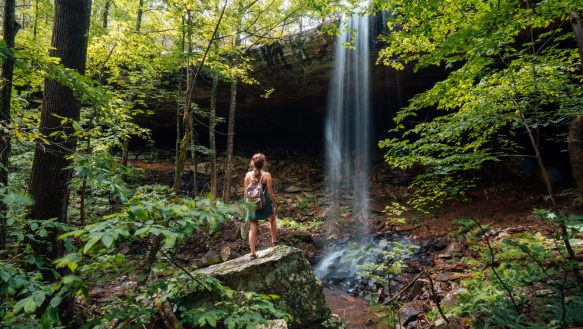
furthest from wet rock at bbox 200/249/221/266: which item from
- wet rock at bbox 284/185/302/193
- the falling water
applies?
wet rock at bbox 284/185/302/193

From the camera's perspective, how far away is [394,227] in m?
8.69

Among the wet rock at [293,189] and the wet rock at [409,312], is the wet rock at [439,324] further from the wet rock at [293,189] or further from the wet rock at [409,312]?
the wet rock at [293,189]

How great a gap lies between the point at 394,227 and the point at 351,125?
7060mm

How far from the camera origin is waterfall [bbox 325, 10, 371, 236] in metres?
10.3

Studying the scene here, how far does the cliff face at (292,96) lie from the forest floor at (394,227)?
2.81 m

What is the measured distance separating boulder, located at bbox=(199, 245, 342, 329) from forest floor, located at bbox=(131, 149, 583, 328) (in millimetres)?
1047

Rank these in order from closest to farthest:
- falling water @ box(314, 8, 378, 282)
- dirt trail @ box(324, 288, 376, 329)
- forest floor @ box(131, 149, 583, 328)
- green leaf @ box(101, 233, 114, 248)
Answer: green leaf @ box(101, 233, 114, 248) → dirt trail @ box(324, 288, 376, 329) → forest floor @ box(131, 149, 583, 328) → falling water @ box(314, 8, 378, 282)

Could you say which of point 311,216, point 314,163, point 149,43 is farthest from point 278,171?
point 149,43

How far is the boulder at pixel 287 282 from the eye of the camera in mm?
3549

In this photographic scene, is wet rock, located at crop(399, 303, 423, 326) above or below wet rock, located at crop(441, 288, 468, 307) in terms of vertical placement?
below

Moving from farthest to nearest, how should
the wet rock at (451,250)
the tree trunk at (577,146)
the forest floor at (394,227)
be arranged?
the wet rock at (451,250)
the forest floor at (394,227)
the tree trunk at (577,146)

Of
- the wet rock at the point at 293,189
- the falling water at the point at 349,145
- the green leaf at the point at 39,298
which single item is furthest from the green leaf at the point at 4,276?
the wet rock at the point at 293,189

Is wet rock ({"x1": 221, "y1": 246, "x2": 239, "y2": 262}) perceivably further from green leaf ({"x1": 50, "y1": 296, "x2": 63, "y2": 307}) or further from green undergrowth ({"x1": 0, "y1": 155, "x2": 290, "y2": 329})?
green leaf ({"x1": 50, "y1": 296, "x2": 63, "y2": 307})

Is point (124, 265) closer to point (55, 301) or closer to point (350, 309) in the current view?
point (55, 301)
